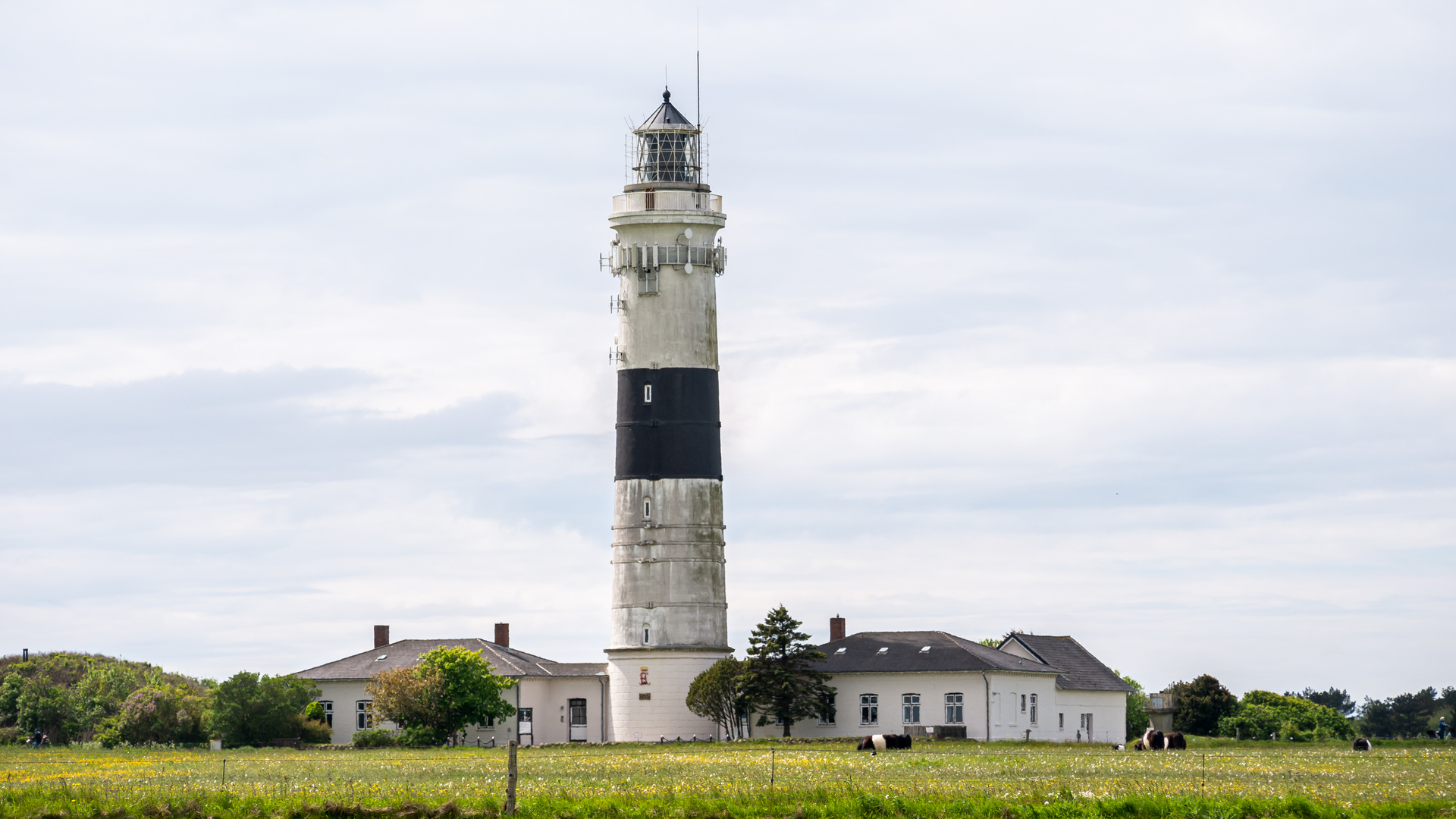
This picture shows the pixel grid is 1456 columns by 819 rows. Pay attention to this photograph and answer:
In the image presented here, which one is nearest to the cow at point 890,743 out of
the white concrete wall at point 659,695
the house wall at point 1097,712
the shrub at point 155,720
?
the white concrete wall at point 659,695

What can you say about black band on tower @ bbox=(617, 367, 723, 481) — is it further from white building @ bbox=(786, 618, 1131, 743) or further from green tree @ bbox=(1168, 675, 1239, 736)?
green tree @ bbox=(1168, 675, 1239, 736)

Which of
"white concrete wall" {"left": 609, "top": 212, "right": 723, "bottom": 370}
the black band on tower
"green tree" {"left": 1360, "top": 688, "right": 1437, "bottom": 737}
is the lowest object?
"green tree" {"left": 1360, "top": 688, "right": 1437, "bottom": 737}

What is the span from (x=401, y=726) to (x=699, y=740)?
10146mm

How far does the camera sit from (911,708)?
62188 millimetres

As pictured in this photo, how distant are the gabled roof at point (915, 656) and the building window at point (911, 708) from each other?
912 millimetres

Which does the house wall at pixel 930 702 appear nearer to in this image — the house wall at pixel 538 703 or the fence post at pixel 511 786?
the house wall at pixel 538 703

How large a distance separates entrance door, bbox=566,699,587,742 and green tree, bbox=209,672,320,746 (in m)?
9.85

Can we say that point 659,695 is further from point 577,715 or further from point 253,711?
point 253,711

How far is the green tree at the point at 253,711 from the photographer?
5966 cm

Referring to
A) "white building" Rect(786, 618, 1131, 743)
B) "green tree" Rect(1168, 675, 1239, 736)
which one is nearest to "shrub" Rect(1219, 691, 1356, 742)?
"green tree" Rect(1168, 675, 1239, 736)

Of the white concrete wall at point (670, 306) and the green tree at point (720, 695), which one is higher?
the white concrete wall at point (670, 306)

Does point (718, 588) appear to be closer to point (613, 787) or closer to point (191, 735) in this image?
point (191, 735)

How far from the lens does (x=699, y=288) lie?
2502 inches

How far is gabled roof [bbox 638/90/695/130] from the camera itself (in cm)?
6625
